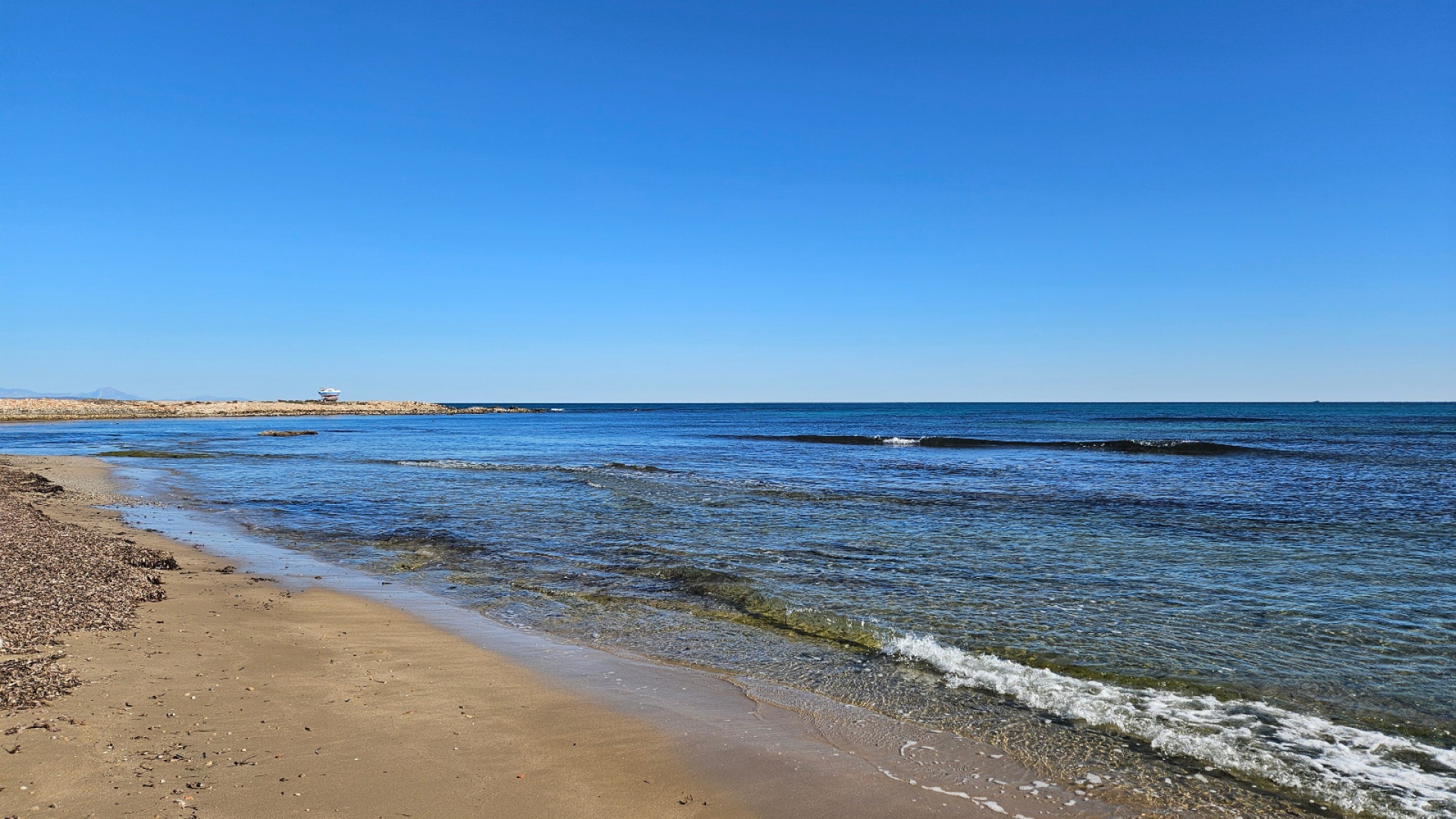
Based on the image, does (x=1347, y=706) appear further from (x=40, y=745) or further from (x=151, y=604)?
(x=151, y=604)

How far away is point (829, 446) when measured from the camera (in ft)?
154

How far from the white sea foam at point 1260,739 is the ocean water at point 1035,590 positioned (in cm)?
2

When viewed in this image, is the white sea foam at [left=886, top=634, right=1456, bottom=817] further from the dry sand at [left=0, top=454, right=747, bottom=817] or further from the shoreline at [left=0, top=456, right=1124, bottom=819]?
the dry sand at [left=0, top=454, right=747, bottom=817]

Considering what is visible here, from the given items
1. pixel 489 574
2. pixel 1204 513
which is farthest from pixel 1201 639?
pixel 1204 513

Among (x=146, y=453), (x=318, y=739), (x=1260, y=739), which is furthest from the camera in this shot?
(x=146, y=453)

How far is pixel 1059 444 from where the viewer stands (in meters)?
45.4

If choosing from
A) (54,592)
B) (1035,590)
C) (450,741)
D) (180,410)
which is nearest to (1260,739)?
(1035,590)

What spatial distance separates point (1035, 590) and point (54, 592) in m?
12.3

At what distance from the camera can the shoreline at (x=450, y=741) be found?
14.2 ft

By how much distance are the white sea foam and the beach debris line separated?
7.74 metres

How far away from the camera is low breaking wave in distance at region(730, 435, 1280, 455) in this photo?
39.4 metres

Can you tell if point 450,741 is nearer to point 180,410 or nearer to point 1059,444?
point 1059,444

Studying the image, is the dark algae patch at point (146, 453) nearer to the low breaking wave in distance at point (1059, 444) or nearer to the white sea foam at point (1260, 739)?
the low breaking wave in distance at point (1059, 444)

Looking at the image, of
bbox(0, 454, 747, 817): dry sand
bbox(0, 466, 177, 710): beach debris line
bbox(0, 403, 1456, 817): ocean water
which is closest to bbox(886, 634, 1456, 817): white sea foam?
bbox(0, 403, 1456, 817): ocean water
